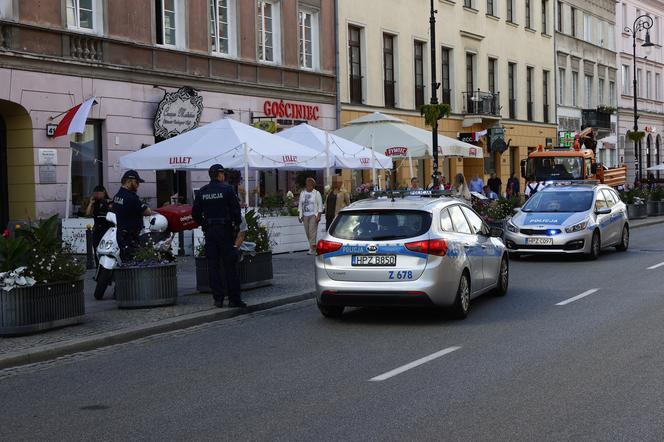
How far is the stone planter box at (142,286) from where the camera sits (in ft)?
44.2

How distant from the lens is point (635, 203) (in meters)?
39.1

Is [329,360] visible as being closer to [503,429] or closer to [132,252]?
[503,429]

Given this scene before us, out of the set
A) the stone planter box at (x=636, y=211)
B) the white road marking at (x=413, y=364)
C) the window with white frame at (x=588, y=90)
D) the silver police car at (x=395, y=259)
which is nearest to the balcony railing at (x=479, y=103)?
the stone planter box at (x=636, y=211)

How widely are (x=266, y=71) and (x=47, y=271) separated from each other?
770 inches

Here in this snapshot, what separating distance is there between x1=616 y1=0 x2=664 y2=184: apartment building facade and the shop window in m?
42.6

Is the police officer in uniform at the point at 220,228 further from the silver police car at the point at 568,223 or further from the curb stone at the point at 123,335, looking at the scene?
the silver police car at the point at 568,223

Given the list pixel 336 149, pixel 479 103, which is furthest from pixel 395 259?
pixel 479 103

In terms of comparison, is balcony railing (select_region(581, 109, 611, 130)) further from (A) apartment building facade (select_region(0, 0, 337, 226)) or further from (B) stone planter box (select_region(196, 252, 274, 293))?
(B) stone planter box (select_region(196, 252, 274, 293))

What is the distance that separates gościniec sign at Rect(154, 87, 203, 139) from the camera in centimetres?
2602

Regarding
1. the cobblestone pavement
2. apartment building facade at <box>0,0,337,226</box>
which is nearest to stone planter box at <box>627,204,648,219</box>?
apartment building facade at <box>0,0,337,226</box>

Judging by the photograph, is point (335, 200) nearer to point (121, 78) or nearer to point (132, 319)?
point (121, 78)

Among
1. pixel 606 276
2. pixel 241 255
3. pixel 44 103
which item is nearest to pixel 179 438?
pixel 241 255

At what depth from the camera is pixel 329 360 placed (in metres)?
9.74

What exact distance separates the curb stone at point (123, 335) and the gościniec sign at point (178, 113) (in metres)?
12.4
